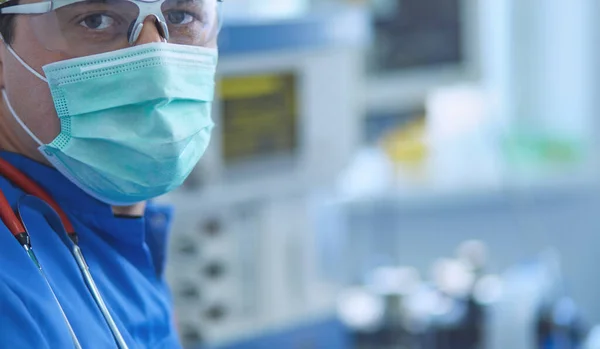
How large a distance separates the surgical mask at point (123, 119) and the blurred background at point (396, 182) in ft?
1.81

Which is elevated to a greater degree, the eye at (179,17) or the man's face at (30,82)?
the eye at (179,17)

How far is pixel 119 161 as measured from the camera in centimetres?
96

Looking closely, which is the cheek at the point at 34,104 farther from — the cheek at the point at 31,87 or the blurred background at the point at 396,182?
the blurred background at the point at 396,182

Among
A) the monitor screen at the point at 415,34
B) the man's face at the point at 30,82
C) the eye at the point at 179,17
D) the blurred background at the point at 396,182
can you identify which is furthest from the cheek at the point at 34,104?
the monitor screen at the point at 415,34

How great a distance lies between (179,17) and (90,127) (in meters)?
0.16

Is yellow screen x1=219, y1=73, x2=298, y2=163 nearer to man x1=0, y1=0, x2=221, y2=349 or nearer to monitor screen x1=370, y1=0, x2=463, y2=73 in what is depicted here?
man x1=0, y1=0, x2=221, y2=349

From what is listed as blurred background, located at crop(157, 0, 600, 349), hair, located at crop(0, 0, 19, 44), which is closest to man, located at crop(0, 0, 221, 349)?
hair, located at crop(0, 0, 19, 44)

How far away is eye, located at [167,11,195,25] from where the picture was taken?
0.99m

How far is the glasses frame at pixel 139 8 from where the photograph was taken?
35.8 inches

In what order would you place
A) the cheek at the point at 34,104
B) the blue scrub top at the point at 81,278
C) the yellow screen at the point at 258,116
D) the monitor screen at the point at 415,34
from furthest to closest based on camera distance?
the monitor screen at the point at 415,34 < the yellow screen at the point at 258,116 < the cheek at the point at 34,104 < the blue scrub top at the point at 81,278

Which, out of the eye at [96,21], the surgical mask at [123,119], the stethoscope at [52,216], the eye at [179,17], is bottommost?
the stethoscope at [52,216]

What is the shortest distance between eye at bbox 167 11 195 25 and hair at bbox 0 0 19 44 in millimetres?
157

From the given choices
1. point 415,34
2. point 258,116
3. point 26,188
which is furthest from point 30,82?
point 415,34

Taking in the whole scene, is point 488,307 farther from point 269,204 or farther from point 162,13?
point 162,13
